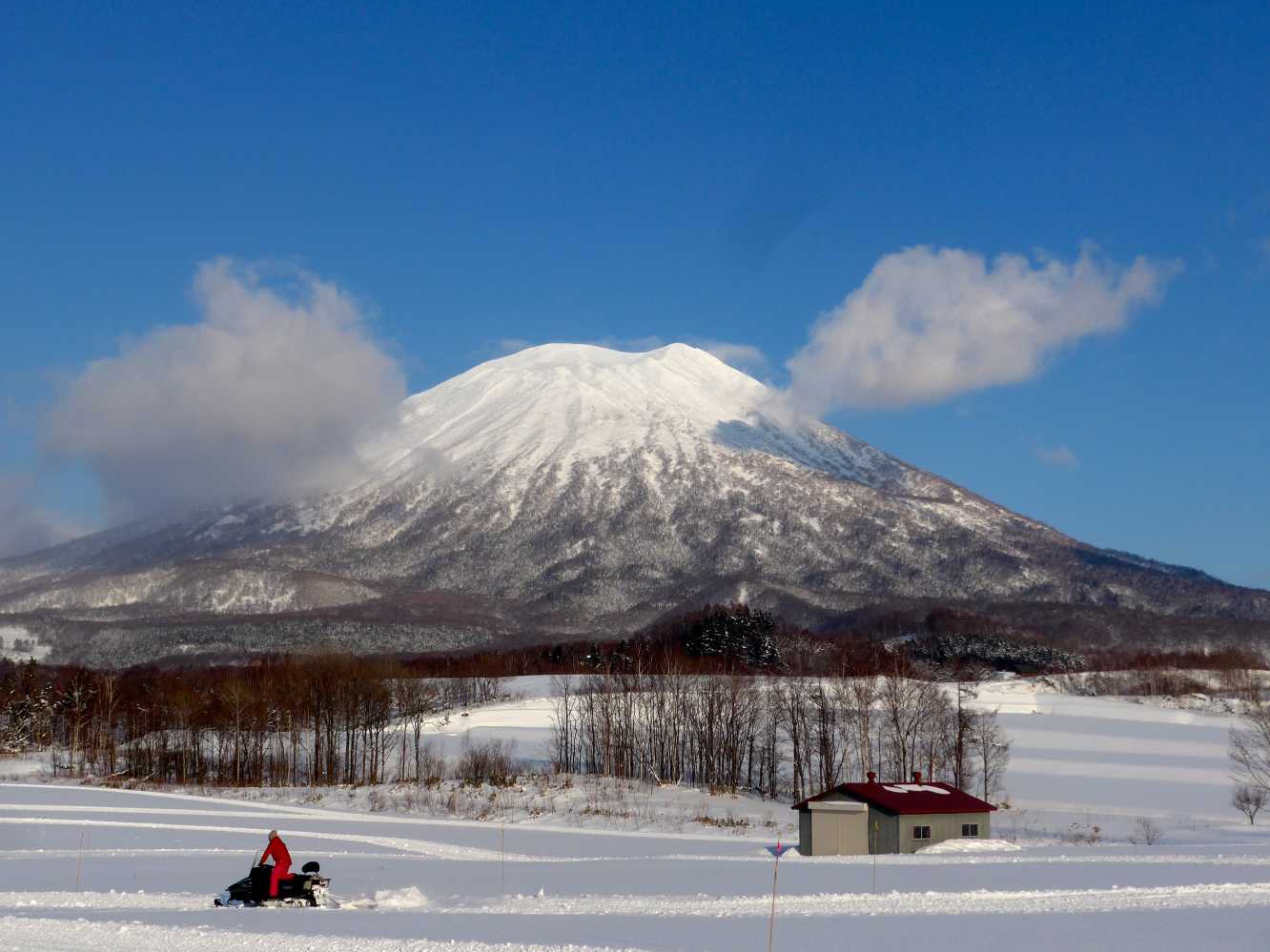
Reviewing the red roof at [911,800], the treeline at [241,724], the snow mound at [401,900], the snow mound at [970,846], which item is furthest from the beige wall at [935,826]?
the treeline at [241,724]

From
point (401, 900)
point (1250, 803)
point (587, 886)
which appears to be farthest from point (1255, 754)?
point (401, 900)

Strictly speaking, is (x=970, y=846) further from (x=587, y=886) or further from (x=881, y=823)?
(x=587, y=886)

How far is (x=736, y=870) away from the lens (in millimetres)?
29016

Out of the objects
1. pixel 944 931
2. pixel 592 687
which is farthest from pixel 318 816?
pixel 592 687

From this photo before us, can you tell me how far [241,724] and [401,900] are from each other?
225 feet

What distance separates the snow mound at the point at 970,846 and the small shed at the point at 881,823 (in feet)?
2.20

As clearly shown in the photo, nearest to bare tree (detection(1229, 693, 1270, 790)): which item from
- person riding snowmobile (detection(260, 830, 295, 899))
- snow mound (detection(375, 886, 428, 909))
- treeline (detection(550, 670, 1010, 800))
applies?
treeline (detection(550, 670, 1010, 800))

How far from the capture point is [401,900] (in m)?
22.5

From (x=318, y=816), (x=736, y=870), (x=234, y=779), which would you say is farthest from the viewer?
(x=234, y=779)

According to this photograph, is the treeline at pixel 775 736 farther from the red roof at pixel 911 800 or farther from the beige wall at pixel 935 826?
the beige wall at pixel 935 826

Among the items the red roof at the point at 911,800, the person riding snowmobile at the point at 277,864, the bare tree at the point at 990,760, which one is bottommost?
the bare tree at the point at 990,760

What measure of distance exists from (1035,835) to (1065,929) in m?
31.5

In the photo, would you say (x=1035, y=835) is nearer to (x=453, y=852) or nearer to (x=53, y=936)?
(x=453, y=852)

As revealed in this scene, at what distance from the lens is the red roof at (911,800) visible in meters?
40.0
